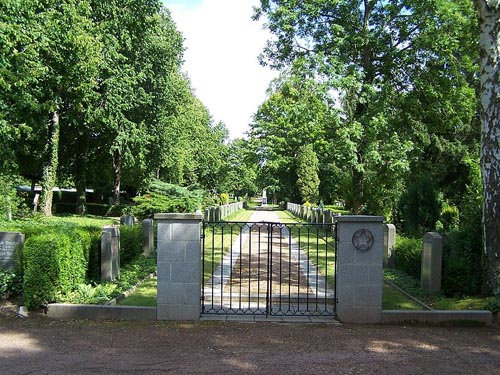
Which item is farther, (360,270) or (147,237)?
(147,237)

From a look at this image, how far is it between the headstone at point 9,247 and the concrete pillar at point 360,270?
19.4 ft

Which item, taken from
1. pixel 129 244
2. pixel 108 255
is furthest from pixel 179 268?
pixel 129 244

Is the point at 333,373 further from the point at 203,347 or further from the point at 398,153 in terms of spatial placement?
the point at 398,153

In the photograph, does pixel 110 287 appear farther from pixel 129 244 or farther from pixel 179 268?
pixel 129 244

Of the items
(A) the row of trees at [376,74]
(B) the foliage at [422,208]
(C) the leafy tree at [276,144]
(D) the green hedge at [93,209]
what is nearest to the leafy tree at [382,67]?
(A) the row of trees at [376,74]

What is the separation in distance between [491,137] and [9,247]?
29.3 feet

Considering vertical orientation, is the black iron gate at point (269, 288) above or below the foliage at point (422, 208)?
below

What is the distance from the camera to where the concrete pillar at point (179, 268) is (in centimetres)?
688

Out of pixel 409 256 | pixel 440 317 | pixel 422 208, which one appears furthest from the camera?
pixel 422 208

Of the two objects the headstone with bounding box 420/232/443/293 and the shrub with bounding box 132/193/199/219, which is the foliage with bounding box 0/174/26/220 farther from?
the headstone with bounding box 420/232/443/293

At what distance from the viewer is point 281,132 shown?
5806 cm

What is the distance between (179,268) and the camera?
6914mm

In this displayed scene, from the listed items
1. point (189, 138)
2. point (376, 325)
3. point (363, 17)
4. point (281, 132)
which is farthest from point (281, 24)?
point (281, 132)

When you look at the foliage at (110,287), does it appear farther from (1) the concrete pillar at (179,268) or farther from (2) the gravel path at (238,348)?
(1) the concrete pillar at (179,268)
